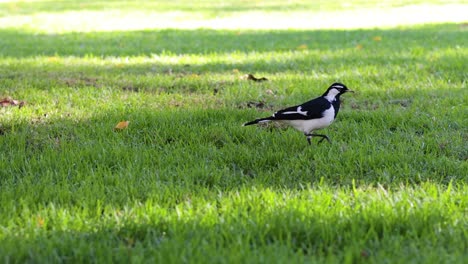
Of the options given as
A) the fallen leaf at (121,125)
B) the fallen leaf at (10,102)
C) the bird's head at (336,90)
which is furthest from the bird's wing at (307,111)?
the fallen leaf at (10,102)

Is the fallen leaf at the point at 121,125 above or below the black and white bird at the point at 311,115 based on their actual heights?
below

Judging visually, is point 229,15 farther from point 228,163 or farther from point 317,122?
point 228,163

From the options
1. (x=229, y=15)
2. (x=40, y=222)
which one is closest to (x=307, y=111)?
(x=40, y=222)

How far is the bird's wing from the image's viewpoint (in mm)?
4469

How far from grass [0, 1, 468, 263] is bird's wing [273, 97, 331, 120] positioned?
0.24m

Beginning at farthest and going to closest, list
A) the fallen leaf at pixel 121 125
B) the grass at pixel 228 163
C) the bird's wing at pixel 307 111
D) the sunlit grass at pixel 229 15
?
the sunlit grass at pixel 229 15
the fallen leaf at pixel 121 125
the bird's wing at pixel 307 111
the grass at pixel 228 163

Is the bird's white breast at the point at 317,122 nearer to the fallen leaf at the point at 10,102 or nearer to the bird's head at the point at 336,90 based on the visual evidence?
the bird's head at the point at 336,90

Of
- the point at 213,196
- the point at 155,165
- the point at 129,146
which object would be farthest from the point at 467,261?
the point at 129,146

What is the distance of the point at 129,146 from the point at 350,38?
8.31 meters

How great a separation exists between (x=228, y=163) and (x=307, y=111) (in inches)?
25.4

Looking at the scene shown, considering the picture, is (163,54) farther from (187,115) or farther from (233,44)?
(187,115)

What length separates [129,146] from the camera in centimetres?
470

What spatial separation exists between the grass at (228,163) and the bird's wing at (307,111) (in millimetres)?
237

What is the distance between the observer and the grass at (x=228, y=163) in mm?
2926
